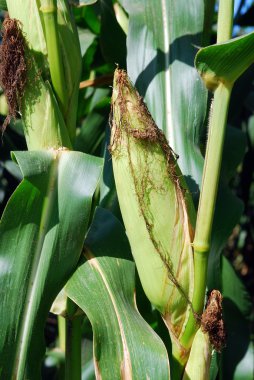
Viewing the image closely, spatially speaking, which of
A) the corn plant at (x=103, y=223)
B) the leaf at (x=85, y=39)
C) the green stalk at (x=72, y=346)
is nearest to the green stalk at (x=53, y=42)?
the corn plant at (x=103, y=223)

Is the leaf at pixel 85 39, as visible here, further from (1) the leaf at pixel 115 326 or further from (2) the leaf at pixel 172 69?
(1) the leaf at pixel 115 326

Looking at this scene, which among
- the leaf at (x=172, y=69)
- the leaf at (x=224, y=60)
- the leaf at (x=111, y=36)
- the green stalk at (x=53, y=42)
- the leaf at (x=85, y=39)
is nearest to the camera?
the leaf at (x=224, y=60)

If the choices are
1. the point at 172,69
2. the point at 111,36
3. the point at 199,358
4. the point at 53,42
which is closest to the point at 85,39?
the point at 111,36

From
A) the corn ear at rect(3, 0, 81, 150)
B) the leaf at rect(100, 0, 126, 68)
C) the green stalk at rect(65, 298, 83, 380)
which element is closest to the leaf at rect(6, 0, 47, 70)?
the corn ear at rect(3, 0, 81, 150)

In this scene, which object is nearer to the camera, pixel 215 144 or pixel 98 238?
pixel 215 144

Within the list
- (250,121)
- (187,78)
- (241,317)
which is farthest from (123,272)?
(250,121)

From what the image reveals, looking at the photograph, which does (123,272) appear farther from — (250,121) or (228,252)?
(228,252)
